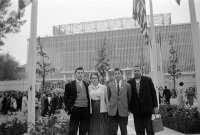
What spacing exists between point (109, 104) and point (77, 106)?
80cm

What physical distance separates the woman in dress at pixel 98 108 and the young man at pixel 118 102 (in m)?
0.15

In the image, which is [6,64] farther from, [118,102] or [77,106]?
[118,102]

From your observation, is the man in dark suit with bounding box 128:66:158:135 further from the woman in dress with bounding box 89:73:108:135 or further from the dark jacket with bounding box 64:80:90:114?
the dark jacket with bounding box 64:80:90:114

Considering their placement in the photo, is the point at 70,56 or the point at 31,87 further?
the point at 70,56

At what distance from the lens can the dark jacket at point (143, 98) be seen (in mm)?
→ 6199

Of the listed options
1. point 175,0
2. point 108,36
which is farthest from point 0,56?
point 108,36

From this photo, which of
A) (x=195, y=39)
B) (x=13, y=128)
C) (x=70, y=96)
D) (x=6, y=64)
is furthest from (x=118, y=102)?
(x=6, y=64)

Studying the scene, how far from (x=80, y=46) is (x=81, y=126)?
271 ft

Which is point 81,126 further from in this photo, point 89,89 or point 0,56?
point 0,56

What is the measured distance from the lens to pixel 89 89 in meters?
6.69

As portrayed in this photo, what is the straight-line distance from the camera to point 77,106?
6402 mm

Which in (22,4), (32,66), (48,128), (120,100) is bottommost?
(48,128)

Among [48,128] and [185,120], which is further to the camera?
[185,120]

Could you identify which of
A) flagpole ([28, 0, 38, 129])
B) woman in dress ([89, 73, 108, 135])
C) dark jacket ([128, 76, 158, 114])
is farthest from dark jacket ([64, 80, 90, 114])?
flagpole ([28, 0, 38, 129])
